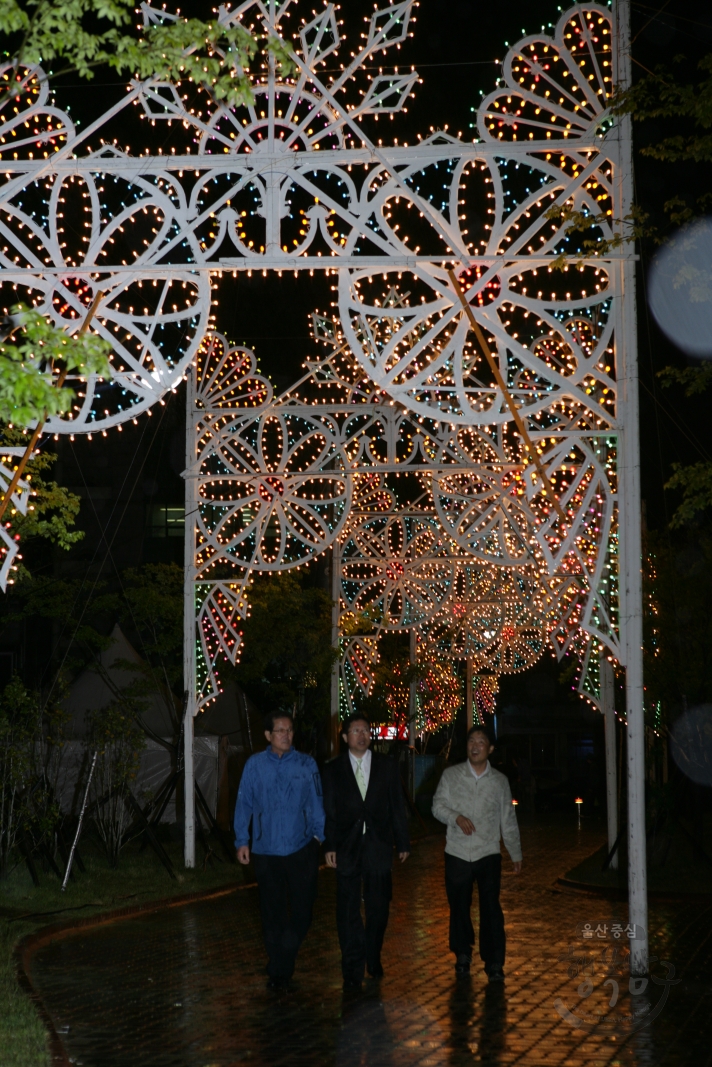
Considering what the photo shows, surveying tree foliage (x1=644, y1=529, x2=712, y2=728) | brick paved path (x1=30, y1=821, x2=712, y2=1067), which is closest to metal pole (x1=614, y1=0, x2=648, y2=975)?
brick paved path (x1=30, y1=821, x2=712, y2=1067)

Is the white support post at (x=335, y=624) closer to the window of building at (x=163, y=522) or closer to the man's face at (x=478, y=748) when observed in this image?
the man's face at (x=478, y=748)

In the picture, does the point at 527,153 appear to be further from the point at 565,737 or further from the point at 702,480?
the point at 565,737

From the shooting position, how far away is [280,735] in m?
9.61

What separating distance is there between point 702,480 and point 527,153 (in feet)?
9.95

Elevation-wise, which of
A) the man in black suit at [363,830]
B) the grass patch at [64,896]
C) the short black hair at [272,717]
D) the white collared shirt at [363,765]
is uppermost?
the short black hair at [272,717]

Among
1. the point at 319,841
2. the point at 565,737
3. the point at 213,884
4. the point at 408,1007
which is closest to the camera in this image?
the point at 408,1007

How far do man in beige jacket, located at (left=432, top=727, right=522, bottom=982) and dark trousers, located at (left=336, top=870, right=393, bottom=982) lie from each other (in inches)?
21.4

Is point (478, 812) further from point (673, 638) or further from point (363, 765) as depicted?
point (673, 638)

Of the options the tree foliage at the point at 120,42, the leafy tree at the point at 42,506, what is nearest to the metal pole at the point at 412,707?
the leafy tree at the point at 42,506

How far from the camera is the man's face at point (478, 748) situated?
396 inches

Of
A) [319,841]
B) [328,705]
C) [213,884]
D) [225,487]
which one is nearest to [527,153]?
[319,841]

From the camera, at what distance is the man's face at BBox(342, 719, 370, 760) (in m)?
9.79

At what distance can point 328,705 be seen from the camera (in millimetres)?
27344

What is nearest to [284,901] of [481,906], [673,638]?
[481,906]
